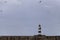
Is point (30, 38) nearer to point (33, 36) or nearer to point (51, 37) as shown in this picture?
point (33, 36)

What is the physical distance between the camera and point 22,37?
11.6m

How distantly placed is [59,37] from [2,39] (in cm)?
435

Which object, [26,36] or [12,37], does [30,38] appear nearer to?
[26,36]

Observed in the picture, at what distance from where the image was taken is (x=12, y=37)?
11695mm

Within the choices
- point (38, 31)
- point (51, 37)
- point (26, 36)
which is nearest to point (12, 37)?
point (26, 36)

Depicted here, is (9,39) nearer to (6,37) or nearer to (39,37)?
(6,37)

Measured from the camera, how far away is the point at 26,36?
38.2 feet

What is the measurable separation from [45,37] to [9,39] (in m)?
2.74

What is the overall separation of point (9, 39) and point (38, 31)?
231 centimetres

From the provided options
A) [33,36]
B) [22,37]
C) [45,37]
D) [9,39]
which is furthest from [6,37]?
[45,37]

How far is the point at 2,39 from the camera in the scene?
11695 mm

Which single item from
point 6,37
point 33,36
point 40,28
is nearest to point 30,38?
point 33,36

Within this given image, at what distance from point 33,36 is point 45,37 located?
0.90 m

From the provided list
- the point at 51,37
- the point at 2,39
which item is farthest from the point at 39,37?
the point at 2,39
